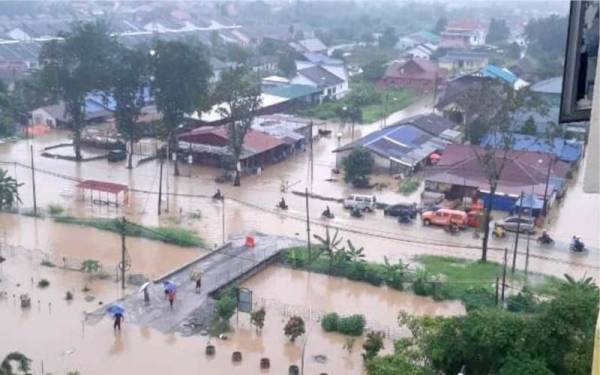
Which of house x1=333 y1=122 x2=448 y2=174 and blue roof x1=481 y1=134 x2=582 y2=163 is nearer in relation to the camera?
house x1=333 y1=122 x2=448 y2=174

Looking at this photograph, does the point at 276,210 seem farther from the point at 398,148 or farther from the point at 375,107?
the point at 375,107

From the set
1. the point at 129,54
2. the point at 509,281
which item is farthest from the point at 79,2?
the point at 509,281

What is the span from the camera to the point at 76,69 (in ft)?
61.8

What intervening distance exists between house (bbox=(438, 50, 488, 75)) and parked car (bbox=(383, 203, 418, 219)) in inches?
784

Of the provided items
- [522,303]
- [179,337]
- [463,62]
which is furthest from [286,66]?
[179,337]

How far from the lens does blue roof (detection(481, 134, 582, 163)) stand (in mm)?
18155

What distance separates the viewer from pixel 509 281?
1149 centimetres

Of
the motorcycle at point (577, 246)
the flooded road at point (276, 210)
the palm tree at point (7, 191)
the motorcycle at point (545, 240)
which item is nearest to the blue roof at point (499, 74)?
the flooded road at point (276, 210)

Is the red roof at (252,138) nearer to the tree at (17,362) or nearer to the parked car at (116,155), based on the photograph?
the parked car at (116,155)

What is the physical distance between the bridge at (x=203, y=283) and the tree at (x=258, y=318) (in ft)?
2.06

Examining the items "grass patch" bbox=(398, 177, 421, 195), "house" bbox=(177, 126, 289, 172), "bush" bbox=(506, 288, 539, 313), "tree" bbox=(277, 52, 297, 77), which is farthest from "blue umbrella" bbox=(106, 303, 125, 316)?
"tree" bbox=(277, 52, 297, 77)

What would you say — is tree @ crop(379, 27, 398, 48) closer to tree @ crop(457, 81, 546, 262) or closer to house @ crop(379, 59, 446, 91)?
house @ crop(379, 59, 446, 91)

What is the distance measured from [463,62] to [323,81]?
9390mm

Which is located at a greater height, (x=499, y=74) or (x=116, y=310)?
(x=499, y=74)
